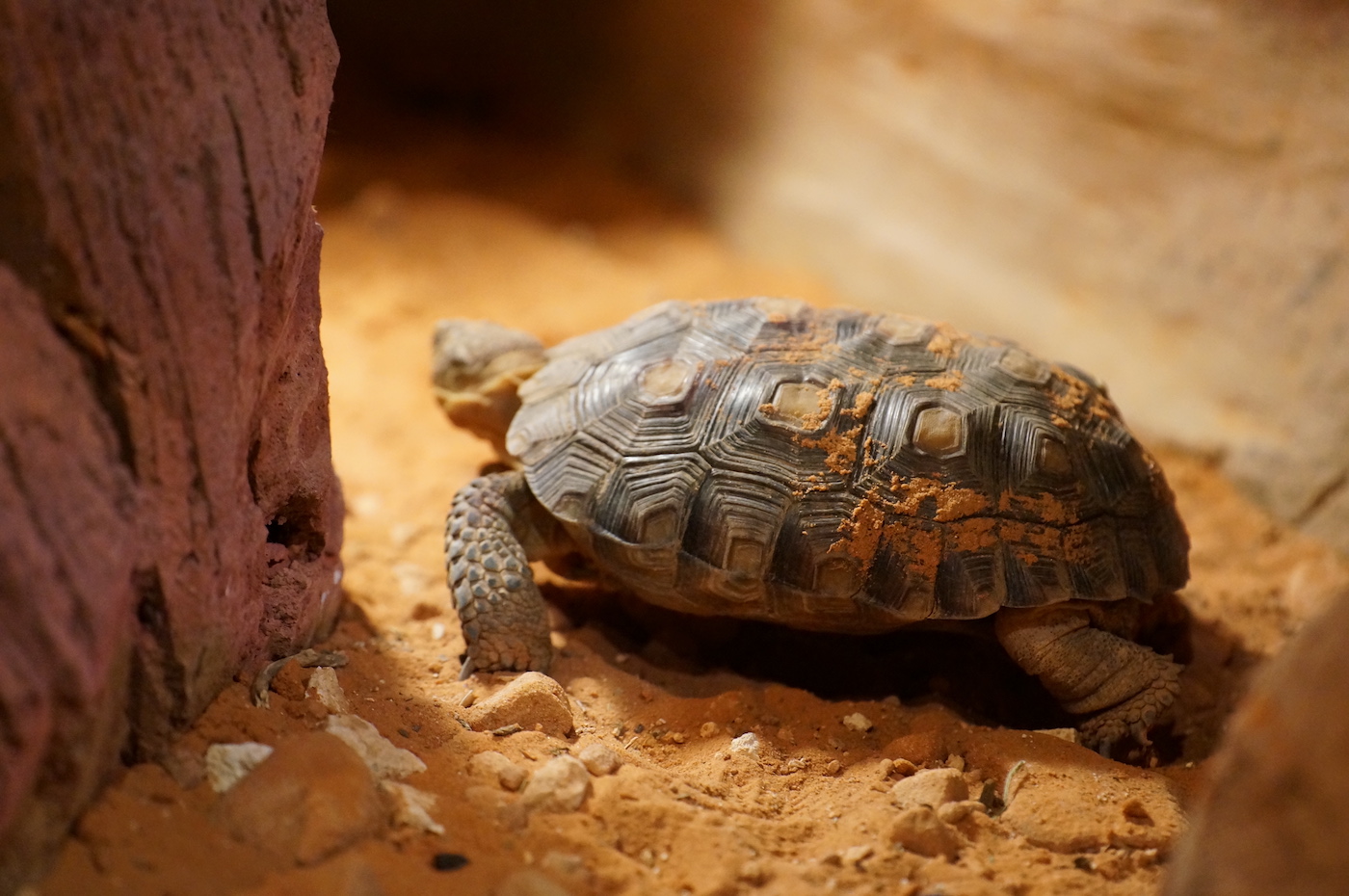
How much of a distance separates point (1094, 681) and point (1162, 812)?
22.9 inches

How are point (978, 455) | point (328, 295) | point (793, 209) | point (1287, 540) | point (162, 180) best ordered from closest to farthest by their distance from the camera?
1. point (162, 180)
2. point (978, 455)
3. point (1287, 540)
4. point (328, 295)
5. point (793, 209)

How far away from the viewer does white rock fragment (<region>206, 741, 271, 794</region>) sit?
2.28m

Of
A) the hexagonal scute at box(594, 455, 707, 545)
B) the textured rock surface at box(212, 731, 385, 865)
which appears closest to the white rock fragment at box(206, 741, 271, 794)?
the textured rock surface at box(212, 731, 385, 865)

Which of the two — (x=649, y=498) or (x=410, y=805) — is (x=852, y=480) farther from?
(x=410, y=805)

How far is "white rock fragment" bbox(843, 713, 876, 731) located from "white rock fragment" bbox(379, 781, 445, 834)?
136cm

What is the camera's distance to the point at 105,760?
7.04 feet

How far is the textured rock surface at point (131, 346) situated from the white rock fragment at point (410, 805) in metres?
0.49

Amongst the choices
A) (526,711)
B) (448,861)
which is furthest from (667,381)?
(448,861)

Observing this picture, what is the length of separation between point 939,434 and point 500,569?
1456 mm

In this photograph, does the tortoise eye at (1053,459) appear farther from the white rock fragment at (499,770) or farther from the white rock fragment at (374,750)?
the white rock fragment at (374,750)

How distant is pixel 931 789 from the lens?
2758 millimetres

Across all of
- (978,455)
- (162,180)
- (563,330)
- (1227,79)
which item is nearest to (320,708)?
(162,180)

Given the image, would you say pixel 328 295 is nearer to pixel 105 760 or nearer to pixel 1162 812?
pixel 105 760

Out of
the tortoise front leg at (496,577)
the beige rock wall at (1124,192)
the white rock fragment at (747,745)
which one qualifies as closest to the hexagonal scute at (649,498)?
the tortoise front leg at (496,577)
